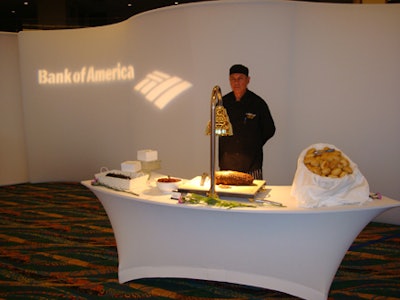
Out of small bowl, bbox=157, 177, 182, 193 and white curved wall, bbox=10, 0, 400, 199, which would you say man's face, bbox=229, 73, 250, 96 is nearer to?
white curved wall, bbox=10, 0, 400, 199

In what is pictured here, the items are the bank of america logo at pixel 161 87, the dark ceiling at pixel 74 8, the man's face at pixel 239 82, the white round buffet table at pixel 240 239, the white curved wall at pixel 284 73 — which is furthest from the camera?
the dark ceiling at pixel 74 8

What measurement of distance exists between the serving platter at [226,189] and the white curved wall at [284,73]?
7.02 feet

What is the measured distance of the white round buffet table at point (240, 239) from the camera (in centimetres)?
234

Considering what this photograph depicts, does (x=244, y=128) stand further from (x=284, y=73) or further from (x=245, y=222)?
(x=245, y=222)

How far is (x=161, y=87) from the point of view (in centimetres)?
516

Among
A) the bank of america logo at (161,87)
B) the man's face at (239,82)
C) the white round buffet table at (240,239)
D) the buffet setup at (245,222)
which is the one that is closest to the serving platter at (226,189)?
the buffet setup at (245,222)

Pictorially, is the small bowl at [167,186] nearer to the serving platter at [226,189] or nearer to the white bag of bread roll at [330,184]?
the serving platter at [226,189]

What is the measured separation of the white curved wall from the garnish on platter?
241cm

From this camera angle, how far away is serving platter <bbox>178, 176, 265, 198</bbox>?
2361 millimetres

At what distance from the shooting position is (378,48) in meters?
4.18

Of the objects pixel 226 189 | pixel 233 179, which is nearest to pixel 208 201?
pixel 226 189

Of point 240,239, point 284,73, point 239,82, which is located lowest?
point 240,239

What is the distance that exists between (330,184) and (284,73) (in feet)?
8.42

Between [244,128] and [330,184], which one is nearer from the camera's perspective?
[330,184]
